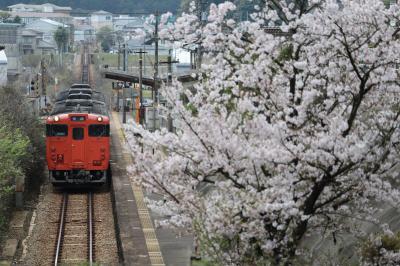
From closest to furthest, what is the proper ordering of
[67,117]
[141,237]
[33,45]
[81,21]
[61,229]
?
[141,237] → [61,229] → [67,117] → [33,45] → [81,21]

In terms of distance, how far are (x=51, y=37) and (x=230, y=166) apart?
3418 inches

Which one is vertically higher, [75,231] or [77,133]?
[77,133]

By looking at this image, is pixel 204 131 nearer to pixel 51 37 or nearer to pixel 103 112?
pixel 103 112

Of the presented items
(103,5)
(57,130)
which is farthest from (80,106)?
(103,5)

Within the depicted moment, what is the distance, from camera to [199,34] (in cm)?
821

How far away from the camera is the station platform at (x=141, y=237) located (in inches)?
542

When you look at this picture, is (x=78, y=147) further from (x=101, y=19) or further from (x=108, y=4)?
(x=108, y=4)

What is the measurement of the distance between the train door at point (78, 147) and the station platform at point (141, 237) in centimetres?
108

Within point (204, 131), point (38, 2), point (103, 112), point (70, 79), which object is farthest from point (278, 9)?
point (38, 2)

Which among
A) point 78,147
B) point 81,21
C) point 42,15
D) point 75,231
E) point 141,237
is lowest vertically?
point 75,231

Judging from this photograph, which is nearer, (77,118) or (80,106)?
(77,118)

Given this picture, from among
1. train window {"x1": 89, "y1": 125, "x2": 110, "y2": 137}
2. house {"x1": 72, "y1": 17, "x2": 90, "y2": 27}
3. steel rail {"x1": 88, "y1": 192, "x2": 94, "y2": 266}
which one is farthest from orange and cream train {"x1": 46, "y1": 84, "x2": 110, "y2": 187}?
house {"x1": 72, "y1": 17, "x2": 90, "y2": 27}

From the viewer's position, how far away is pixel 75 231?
1702cm

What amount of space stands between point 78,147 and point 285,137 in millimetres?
13541
